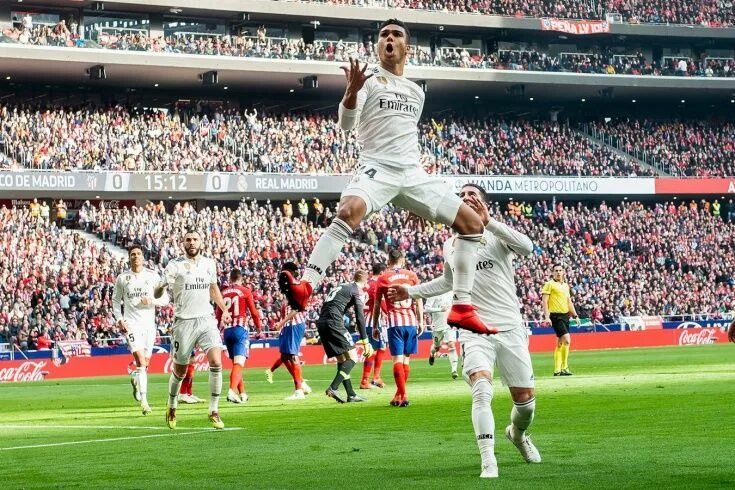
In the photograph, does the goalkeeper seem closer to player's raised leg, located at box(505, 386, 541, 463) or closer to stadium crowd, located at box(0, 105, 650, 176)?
player's raised leg, located at box(505, 386, 541, 463)

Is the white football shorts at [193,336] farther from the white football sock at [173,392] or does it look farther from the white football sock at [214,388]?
the white football sock at [173,392]

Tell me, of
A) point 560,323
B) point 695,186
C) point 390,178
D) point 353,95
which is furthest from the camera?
point 695,186

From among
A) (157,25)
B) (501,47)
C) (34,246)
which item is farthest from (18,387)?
(501,47)

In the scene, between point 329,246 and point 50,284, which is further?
point 50,284

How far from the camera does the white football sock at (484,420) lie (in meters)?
10.7

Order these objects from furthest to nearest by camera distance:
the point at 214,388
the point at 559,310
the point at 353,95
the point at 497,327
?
1. the point at 559,310
2. the point at 214,388
3. the point at 497,327
4. the point at 353,95

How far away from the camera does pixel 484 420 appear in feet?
35.6

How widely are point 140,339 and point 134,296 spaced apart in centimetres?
83

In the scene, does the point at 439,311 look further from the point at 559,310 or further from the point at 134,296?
the point at 134,296

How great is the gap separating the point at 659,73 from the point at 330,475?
64.3 metres

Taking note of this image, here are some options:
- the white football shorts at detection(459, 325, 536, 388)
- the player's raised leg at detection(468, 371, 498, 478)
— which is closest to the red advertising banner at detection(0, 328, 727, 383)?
the white football shorts at detection(459, 325, 536, 388)

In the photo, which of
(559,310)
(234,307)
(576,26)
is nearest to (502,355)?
(234,307)

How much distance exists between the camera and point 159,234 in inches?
1916

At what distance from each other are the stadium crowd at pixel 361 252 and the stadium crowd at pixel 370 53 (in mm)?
7688
